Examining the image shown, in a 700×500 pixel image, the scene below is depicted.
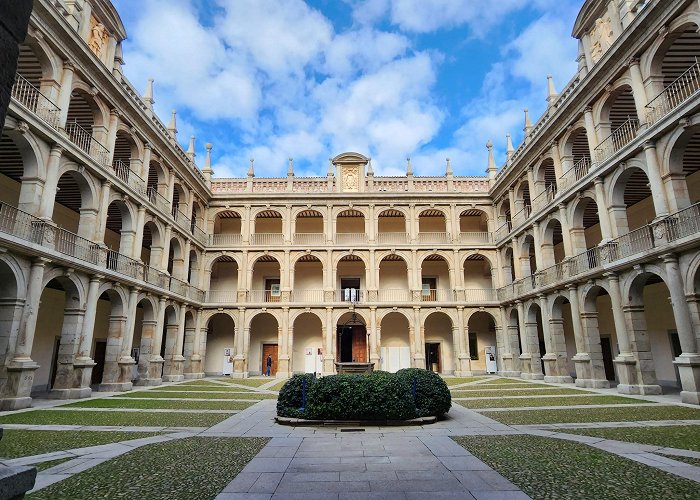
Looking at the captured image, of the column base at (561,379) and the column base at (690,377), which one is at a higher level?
the column base at (690,377)

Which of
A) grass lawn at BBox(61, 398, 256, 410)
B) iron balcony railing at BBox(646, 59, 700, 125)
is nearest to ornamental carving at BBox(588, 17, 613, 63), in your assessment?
iron balcony railing at BBox(646, 59, 700, 125)

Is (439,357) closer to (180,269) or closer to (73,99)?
(180,269)

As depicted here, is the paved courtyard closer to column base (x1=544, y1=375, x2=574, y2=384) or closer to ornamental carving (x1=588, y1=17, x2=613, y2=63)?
column base (x1=544, y1=375, x2=574, y2=384)

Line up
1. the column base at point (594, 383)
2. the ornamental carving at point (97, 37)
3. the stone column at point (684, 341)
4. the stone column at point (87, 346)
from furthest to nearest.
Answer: the ornamental carving at point (97, 37) < the column base at point (594, 383) < the stone column at point (87, 346) < the stone column at point (684, 341)

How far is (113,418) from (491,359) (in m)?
22.6

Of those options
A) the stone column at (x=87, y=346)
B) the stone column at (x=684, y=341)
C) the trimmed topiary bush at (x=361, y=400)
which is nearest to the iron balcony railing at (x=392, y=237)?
the stone column at (x=684, y=341)

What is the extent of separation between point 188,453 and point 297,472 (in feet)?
7.32

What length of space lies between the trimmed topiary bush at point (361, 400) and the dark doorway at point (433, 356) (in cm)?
1959

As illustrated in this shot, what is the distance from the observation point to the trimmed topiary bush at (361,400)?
8578mm

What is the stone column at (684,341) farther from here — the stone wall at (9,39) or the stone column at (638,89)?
the stone wall at (9,39)

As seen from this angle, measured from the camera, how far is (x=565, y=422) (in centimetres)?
888

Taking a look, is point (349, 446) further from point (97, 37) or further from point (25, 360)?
point (97, 37)

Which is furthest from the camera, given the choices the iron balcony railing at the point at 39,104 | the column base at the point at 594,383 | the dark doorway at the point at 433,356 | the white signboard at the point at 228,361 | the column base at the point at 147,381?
the dark doorway at the point at 433,356

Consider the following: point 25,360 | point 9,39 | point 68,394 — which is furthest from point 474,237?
point 9,39
